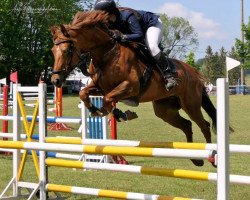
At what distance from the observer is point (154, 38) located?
6590 millimetres

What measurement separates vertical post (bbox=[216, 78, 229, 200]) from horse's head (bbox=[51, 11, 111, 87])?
91.6 inches

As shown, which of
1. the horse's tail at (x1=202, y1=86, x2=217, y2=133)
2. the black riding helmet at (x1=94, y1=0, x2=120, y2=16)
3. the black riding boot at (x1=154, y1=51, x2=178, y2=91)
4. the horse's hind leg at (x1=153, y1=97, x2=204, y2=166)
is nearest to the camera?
the black riding helmet at (x1=94, y1=0, x2=120, y2=16)

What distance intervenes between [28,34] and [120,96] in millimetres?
52769

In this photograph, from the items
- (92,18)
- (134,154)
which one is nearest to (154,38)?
(92,18)

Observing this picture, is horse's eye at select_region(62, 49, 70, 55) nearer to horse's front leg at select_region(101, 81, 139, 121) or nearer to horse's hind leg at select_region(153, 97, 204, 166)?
horse's front leg at select_region(101, 81, 139, 121)

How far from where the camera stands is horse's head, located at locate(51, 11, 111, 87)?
5668 mm

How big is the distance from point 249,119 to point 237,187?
14508 mm

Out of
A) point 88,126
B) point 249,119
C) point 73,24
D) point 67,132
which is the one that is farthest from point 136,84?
point 249,119

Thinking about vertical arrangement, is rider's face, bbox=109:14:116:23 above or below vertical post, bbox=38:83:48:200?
above

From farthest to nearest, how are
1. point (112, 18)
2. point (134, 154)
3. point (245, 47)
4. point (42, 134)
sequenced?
point (245, 47)
point (112, 18)
point (42, 134)
point (134, 154)

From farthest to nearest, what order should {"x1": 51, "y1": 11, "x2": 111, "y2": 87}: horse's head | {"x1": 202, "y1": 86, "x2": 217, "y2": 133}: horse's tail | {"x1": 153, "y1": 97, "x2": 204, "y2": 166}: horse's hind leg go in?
{"x1": 202, "y1": 86, "x2": 217, "y2": 133}: horse's tail < {"x1": 153, "y1": 97, "x2": 204, "y2": 166}: horse's hind leg < {"x1": 51, "y1": 11, "x2": 111, "y2": 87}: horse's head

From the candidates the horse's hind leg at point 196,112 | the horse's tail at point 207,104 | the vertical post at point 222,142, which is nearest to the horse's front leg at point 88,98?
the horse's hind leg at point 196,112

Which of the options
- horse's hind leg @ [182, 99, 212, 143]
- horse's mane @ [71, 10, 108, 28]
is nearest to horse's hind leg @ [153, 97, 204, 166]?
horse's hind leg @ [182, 99, 212, 143]

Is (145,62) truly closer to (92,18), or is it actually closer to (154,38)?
(154,38)
